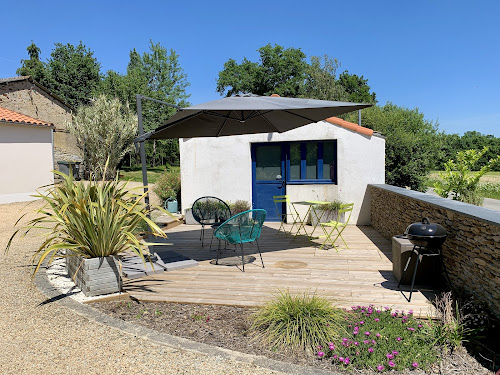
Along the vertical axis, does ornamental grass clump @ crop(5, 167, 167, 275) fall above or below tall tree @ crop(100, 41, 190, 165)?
below

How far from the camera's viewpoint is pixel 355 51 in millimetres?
34750

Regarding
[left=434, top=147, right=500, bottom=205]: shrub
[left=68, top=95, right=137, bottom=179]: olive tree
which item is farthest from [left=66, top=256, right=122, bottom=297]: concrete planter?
[left=68, top=95, right=137, bottom=179]: olive tree

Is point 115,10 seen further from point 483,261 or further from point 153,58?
point 153,58

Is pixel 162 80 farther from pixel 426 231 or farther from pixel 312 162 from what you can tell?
pixel 426 231

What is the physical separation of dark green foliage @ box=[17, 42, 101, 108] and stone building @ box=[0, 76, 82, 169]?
30.7 ft

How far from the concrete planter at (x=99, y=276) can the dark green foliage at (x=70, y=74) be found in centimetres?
3277

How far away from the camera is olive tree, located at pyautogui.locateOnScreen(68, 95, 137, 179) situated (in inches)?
867

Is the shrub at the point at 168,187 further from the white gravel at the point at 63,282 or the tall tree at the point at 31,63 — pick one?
the tall tree at the point at 31,63

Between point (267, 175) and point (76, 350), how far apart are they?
21.5 feet

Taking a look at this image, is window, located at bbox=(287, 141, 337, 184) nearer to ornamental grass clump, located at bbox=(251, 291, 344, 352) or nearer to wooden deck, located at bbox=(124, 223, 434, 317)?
wooden deck, located at bbox=(124, 223, 434, 317)

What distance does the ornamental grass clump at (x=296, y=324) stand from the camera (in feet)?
9.07

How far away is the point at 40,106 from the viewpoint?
23062 millimetres

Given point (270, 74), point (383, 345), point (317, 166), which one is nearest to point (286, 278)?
point (383, 345)

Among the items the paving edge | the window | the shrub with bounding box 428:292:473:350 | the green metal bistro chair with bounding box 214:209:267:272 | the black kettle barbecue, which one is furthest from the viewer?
the window
